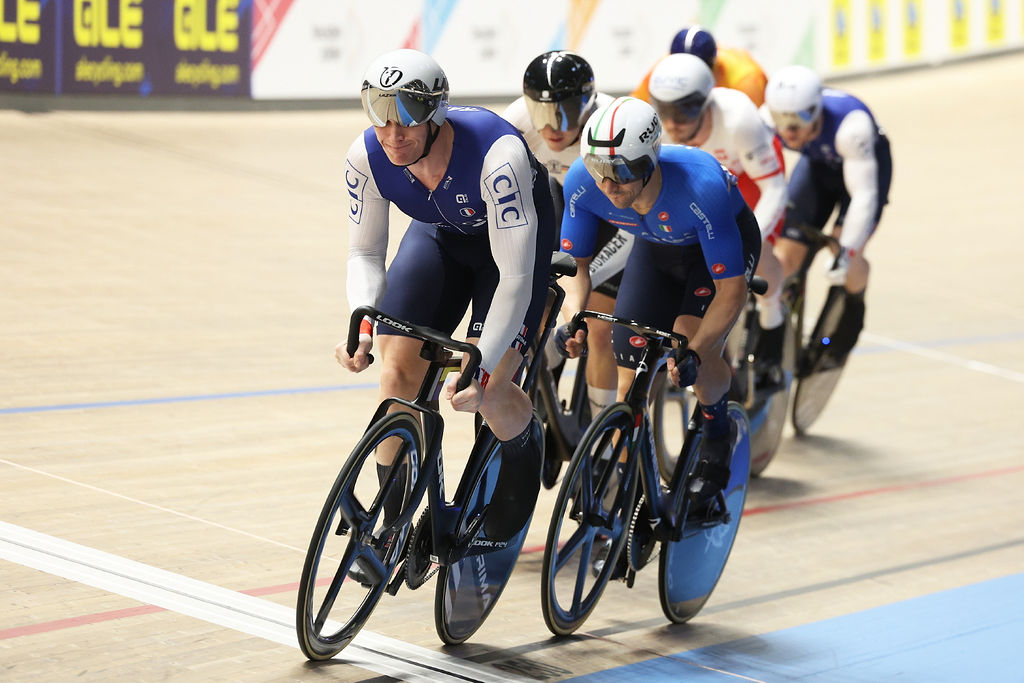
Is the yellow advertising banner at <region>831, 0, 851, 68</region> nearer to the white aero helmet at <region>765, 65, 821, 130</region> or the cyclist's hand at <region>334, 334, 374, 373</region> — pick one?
the white aero helmet at <region>765, 65, 821, 130</region>

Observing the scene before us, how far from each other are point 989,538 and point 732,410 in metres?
1.51

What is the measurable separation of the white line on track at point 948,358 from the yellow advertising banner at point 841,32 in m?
9.82

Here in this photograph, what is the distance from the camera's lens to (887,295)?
30.8 feet

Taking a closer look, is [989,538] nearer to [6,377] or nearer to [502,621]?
[502,621]

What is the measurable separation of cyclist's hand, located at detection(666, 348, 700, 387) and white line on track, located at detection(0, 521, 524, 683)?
85cm

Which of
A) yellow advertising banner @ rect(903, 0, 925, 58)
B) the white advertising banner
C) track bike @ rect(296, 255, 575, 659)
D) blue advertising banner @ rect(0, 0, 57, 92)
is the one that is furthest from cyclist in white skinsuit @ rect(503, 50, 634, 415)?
yellow advertising banner @ rect(903, 0, 925, 58)

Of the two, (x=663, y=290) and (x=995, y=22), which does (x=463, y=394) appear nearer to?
(x=663, y=290)

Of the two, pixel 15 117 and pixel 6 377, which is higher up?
pixel 15 117

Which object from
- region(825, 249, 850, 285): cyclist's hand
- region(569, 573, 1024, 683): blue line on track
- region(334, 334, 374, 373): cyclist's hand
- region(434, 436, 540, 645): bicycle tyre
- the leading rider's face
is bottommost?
region(569, 573, 1024, 683): blue line on track

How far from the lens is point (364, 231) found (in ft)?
11.3

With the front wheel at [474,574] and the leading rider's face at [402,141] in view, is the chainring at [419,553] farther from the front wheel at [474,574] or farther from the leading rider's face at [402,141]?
the leading rider's face at [402,141]

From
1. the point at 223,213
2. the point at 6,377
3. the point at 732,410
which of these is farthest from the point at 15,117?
the point at 732,410

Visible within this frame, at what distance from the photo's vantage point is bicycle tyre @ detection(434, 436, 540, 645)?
11.2ft

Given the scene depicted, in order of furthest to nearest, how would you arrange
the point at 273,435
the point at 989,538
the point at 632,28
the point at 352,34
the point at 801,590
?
the point at 632,28 → the point at 352,34 → the point at 273,435 → the point at 989,538 → the point at 801,590
